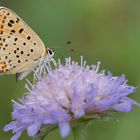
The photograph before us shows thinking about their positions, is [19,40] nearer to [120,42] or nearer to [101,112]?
[101,112]

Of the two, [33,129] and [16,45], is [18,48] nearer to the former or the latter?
[16,45]

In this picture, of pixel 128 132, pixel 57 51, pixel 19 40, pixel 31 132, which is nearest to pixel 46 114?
pixel 31 132

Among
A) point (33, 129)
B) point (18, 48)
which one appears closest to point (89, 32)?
point (18, 48)

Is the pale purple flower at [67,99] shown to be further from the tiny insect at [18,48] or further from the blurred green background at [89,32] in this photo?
the blurred green background at [89,32]

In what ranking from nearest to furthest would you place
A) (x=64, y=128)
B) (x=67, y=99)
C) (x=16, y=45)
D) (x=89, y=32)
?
1. (x=64, y=128)
2. (x=67, y=99)
3. (x=16, y=45)
4. (x=89, y=32)

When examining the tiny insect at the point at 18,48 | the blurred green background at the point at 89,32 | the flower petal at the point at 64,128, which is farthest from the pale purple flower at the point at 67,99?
the blurred green background at the point at 89,32

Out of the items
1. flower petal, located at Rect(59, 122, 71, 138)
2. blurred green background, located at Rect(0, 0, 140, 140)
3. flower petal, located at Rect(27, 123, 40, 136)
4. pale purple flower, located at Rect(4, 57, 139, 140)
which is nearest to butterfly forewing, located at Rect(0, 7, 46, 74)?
pale purple flower, located at Rect(4, 57, 139, 140)
